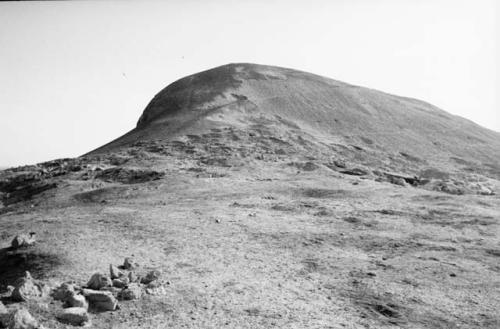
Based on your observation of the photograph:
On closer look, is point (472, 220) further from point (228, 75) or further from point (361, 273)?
point (228, 75)

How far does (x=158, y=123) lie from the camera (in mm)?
28266

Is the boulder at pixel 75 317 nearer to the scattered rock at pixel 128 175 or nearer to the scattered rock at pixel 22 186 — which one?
the scattered rock at pixel 128 175

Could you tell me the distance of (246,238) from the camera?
9148 mm

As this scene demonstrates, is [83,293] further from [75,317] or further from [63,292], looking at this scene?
[75,317]

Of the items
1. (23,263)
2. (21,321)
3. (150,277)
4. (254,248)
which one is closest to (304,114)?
(254,248)

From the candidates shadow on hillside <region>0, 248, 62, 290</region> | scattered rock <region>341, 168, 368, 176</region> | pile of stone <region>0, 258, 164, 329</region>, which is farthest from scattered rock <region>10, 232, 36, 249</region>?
scattered rock <region>341, 168, 368, 176</region>

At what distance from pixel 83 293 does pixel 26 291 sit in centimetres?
69

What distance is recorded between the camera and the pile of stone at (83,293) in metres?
4.77

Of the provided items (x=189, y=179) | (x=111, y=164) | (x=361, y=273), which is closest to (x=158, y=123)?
(x=111, y=164)

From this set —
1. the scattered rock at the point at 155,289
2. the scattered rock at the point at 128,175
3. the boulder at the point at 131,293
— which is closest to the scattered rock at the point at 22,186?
the scattered rock at the point at 128,175

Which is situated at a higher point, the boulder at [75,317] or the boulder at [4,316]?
the boulder at [4,316]

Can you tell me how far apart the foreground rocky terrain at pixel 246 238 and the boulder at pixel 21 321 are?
0.42m

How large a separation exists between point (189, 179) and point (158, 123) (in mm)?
13586

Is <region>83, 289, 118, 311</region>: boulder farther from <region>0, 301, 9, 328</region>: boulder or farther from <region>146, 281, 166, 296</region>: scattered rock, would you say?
<region>0, 301, 9, 328</region>: boulder
